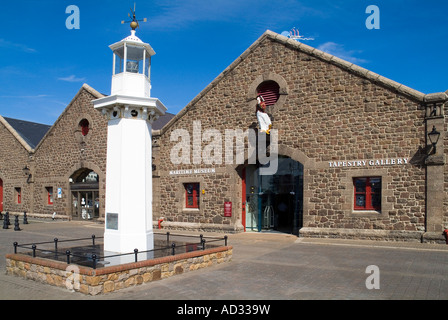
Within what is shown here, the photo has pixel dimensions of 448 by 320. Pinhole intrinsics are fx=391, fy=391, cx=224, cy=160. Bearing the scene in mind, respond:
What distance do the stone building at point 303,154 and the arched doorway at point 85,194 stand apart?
Result: 3.02ft

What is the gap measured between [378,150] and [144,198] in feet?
29.8

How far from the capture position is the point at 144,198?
10.1 m

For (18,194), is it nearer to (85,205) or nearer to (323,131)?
(85,205)

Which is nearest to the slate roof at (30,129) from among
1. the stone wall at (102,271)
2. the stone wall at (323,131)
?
the stone wall at (323,131)

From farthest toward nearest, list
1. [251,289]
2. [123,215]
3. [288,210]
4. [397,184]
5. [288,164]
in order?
[288,210] < [288,164] < [397,184] < [123,215] < [251,289]

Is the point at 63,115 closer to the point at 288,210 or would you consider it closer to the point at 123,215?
the point at 288,210

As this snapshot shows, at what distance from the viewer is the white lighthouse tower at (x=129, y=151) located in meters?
9.80

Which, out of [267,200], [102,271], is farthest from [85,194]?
[102,271]

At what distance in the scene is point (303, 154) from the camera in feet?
53.0

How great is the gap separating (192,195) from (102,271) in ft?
40.3

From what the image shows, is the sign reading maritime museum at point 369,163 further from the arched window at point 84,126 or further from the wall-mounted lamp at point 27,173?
the wall-mounted lamp at point 27,173

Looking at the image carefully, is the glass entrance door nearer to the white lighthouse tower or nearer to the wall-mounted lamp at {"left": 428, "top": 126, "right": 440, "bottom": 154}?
the white lighthouse tower
